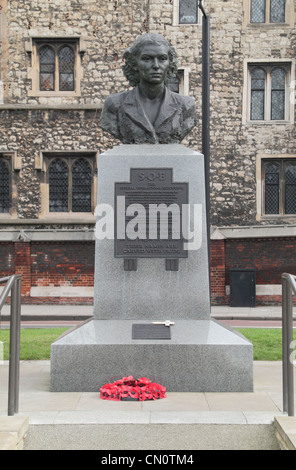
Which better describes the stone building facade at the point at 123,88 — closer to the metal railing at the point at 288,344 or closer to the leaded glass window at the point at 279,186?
the leaded glass window at the point at 279,186

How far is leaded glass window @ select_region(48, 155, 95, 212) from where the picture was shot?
2631 cm

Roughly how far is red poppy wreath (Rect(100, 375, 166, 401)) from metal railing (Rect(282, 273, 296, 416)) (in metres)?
1.21

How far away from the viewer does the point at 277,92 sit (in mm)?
26406

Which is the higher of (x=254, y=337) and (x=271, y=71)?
(x=271, y=71)

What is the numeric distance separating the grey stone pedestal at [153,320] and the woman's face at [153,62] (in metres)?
0.75

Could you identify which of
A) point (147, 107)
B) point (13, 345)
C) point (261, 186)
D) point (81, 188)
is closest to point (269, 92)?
point (261, 186)

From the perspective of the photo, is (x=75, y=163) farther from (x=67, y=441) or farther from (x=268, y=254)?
(x=67, y=441)

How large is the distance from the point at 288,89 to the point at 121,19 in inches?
266

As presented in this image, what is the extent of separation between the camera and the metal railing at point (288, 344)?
17.0ft

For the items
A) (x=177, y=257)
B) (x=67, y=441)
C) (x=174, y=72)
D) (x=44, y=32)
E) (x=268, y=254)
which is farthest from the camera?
(x=44, y=32)

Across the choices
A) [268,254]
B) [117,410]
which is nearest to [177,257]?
[117,410]

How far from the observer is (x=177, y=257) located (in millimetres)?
7230

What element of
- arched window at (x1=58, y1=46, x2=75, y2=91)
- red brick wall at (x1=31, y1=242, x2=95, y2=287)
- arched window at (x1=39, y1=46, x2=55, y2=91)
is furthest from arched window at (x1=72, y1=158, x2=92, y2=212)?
arched window at (x1=39, y1=46, x2=55, y2=91)

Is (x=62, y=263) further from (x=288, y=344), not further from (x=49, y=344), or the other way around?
→ (x=288, y=344)
